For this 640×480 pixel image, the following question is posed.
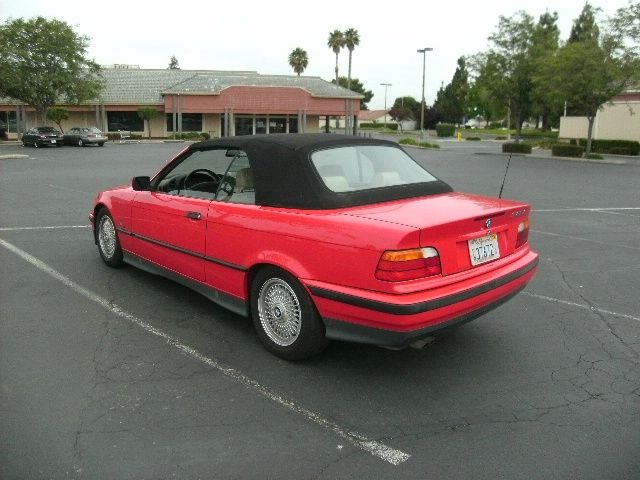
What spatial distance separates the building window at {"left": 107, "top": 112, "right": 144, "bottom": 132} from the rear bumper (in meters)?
54.8

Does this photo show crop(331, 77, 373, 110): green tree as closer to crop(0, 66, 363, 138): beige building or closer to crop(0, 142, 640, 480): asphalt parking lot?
crop(0, 66, 363, 138): beige building

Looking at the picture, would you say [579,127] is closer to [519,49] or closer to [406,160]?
[519,49]

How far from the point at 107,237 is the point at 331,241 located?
3.74 meters

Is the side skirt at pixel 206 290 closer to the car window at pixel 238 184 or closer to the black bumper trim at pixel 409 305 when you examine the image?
the car window at pixel 238 184

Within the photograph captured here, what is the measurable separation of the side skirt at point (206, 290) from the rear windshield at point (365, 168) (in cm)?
116

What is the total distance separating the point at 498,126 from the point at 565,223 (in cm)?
9998

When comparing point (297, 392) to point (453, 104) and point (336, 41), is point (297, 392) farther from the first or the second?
point (453, 104)

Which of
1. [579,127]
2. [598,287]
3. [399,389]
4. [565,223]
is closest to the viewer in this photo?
[399,389]

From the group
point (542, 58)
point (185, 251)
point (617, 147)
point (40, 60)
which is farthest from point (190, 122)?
point (185, 251)

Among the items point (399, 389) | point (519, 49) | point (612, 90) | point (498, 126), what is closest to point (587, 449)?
point (399, 389)

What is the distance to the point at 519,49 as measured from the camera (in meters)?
36.2

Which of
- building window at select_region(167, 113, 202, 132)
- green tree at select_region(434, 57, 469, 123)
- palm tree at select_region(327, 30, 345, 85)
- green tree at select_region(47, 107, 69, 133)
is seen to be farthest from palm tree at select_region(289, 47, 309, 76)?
green tree at select_region(47, 107, 69, 133)

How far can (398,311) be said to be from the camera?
3379 millimetres

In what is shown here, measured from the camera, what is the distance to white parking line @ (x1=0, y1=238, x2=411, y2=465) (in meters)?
3.00
